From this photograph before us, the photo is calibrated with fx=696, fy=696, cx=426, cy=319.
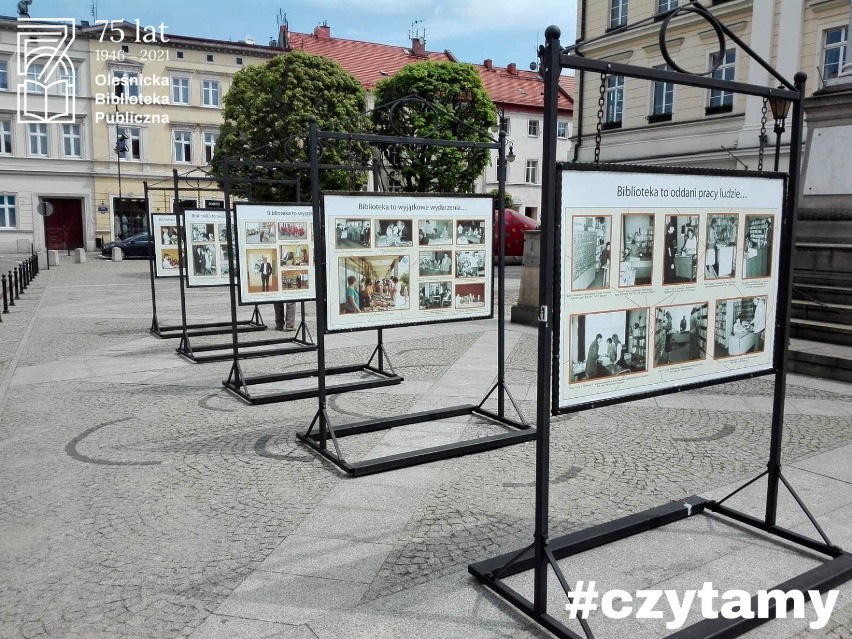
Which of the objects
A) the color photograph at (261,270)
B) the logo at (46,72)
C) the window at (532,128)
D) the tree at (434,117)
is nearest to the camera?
the color photograph at (261,270)

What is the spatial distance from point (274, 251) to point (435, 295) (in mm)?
3530

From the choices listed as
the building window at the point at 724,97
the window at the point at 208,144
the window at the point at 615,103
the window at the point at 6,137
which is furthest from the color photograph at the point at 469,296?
the window at the point at 6,137

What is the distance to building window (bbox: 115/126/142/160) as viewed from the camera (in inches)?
1740

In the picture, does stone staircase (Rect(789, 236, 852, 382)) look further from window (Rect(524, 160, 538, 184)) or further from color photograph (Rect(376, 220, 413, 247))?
window (Rect(524, 160, 538, 184))

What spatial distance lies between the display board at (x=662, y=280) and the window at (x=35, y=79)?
157 feet

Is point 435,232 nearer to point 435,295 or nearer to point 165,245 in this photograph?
point 435,295

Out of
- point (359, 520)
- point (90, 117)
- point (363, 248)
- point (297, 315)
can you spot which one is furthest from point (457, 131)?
point (359, 520)

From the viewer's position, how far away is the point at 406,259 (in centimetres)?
704

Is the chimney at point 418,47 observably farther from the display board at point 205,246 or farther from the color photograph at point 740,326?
the color photograph at point 740,326

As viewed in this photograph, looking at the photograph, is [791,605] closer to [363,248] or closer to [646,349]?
[646,349]

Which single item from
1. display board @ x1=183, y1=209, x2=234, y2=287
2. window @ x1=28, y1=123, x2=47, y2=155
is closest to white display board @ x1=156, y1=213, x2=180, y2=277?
display board @ x1=183, y1=209, x2=234, y2=287

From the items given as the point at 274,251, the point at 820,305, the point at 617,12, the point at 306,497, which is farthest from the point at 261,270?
the point at 617,12

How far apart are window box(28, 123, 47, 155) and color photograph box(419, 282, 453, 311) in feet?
145

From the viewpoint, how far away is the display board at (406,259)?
21.7 feet
